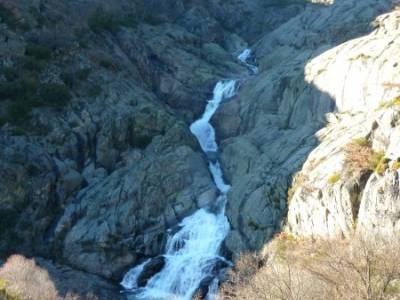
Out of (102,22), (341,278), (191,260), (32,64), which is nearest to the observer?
(341,278)

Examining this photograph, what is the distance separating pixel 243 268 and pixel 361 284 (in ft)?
38.3

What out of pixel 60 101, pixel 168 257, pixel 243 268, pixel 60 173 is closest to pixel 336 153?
pixel 243 268

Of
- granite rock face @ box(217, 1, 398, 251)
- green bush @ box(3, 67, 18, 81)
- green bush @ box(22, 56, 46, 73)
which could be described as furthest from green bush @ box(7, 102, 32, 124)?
granite rock face @ box(217, 1, 398, 251)

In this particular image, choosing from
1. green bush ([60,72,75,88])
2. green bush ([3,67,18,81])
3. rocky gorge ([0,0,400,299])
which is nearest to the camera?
rocky gorge ([0,0,400,299])

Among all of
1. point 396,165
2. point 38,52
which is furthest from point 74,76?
point 396,165

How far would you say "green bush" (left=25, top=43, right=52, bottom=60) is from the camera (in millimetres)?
58694

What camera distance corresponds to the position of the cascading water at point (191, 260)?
38.3 metres

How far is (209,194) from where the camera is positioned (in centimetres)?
4575

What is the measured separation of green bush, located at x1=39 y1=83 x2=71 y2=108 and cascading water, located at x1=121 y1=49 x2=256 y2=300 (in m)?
19.9

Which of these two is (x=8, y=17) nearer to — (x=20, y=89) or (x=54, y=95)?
(x=20, y=89)

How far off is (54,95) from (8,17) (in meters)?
14.5

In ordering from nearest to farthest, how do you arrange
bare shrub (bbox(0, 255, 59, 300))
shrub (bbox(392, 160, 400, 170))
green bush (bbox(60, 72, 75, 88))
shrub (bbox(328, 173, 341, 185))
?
shrub (bbox(392, 160, 400, 170))
bare shrub (bbox(0, 255, 59, 300))
shrub (bbox(328, 173, 341, 185))
green bush (bbox(60, 72, 75, 88))

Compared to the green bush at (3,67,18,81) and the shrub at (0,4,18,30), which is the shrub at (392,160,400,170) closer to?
the green bush at (3,67,18,81)

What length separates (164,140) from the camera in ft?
176
